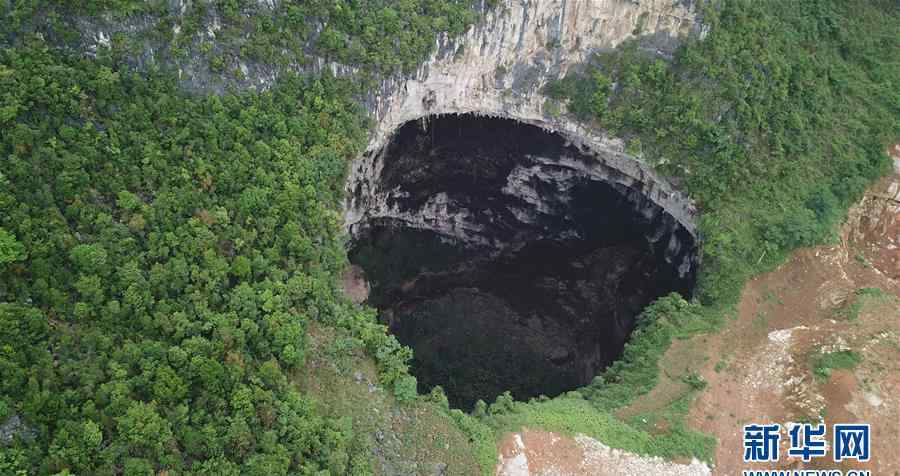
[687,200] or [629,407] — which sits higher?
[687,200]

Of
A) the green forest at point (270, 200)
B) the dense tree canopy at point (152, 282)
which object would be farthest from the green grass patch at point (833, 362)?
the dense tree canopy at point (152, 282)

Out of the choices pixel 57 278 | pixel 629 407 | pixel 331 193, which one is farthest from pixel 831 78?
pixel 57 278

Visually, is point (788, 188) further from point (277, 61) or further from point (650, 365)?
point (277, 61)

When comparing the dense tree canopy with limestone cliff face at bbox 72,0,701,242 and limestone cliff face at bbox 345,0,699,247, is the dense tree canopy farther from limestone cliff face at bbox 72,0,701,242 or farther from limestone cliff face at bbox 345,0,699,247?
limestone cliff face at bbox 345,0,699,247

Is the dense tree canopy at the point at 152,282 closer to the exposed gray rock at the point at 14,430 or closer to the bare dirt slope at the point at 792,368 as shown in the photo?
the exposed gray rock at the point at 14,430

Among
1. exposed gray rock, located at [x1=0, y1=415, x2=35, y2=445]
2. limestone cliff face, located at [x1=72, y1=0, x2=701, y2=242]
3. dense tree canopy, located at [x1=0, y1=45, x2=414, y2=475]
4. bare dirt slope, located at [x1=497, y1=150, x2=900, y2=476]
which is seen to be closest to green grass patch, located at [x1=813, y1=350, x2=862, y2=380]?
bare dirt slope, located at [x1=497, y1=150, x2=900, y2=476]

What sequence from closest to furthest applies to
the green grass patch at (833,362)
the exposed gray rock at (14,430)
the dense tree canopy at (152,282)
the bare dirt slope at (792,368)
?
the exposed gray rock at (14,430), the dense tree canopy at (152,282), the bare dirt slope at (792,368), the green grass patch at (833,362)
